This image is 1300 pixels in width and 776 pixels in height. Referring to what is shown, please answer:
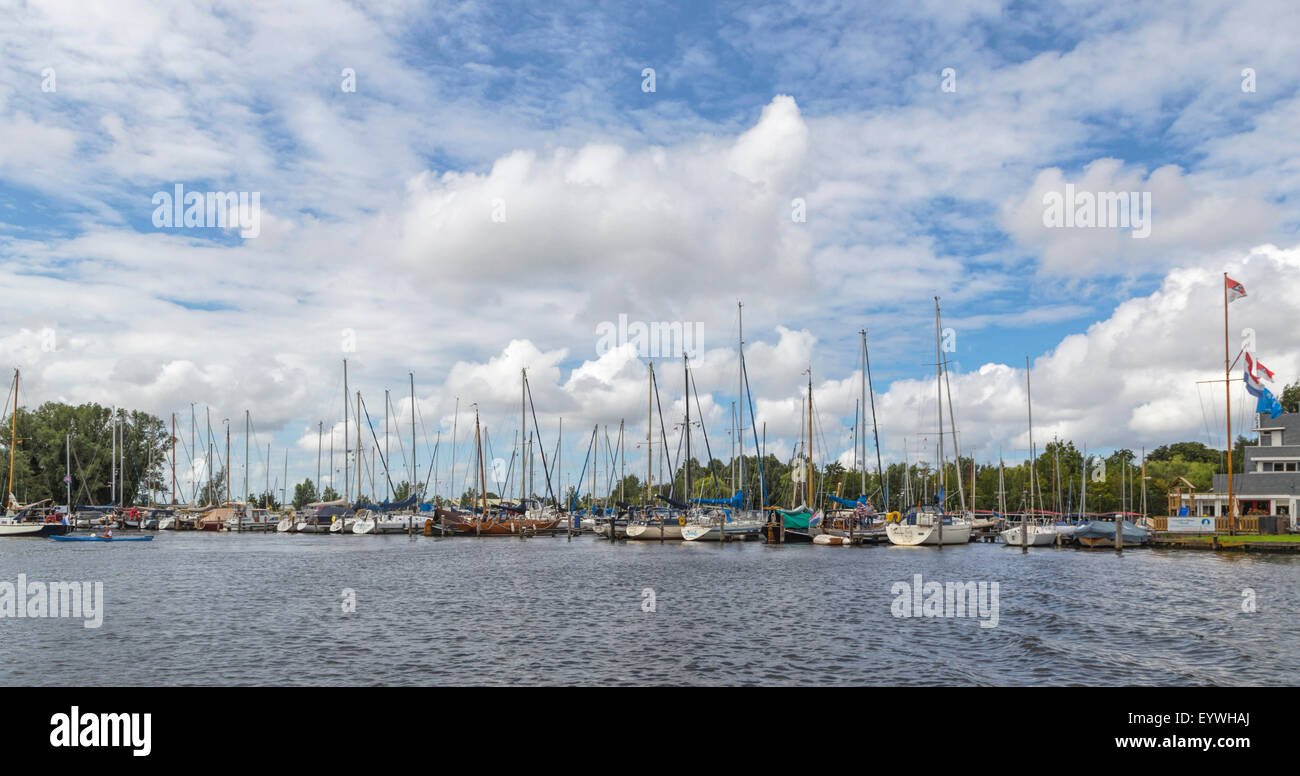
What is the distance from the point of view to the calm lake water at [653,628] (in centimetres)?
2720

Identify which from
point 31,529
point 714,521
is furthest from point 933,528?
point 31,529

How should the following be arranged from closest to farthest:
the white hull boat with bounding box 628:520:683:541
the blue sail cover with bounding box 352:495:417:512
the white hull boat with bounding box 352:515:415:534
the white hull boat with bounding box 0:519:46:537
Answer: the white hull boat with bounding box 628:520:683:541 → the white hull boat with bounding box 0:519:46:537 → the white hull boat with bounding box 352:515:415:534 → the blue sail cover with bounding box 352:495:417:512

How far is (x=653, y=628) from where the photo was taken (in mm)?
36344

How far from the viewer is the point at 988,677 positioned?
2689 cm

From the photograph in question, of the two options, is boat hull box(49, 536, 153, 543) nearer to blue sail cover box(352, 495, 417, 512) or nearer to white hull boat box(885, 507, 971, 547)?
blue sail cover box(352, 495, 417, 512)

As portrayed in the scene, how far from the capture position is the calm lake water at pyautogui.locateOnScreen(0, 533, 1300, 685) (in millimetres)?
27203

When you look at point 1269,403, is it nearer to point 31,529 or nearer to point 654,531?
point 654,531

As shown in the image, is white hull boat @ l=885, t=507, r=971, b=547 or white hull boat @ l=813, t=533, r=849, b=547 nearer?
white hull boat @ l=885, t=507, r=971, b=547

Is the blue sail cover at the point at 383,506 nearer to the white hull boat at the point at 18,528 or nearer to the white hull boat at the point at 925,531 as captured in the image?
the white hull boat at the point at 18,528

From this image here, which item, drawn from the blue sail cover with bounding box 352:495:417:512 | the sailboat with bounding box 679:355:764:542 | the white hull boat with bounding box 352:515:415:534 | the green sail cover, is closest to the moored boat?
the green sail cover
